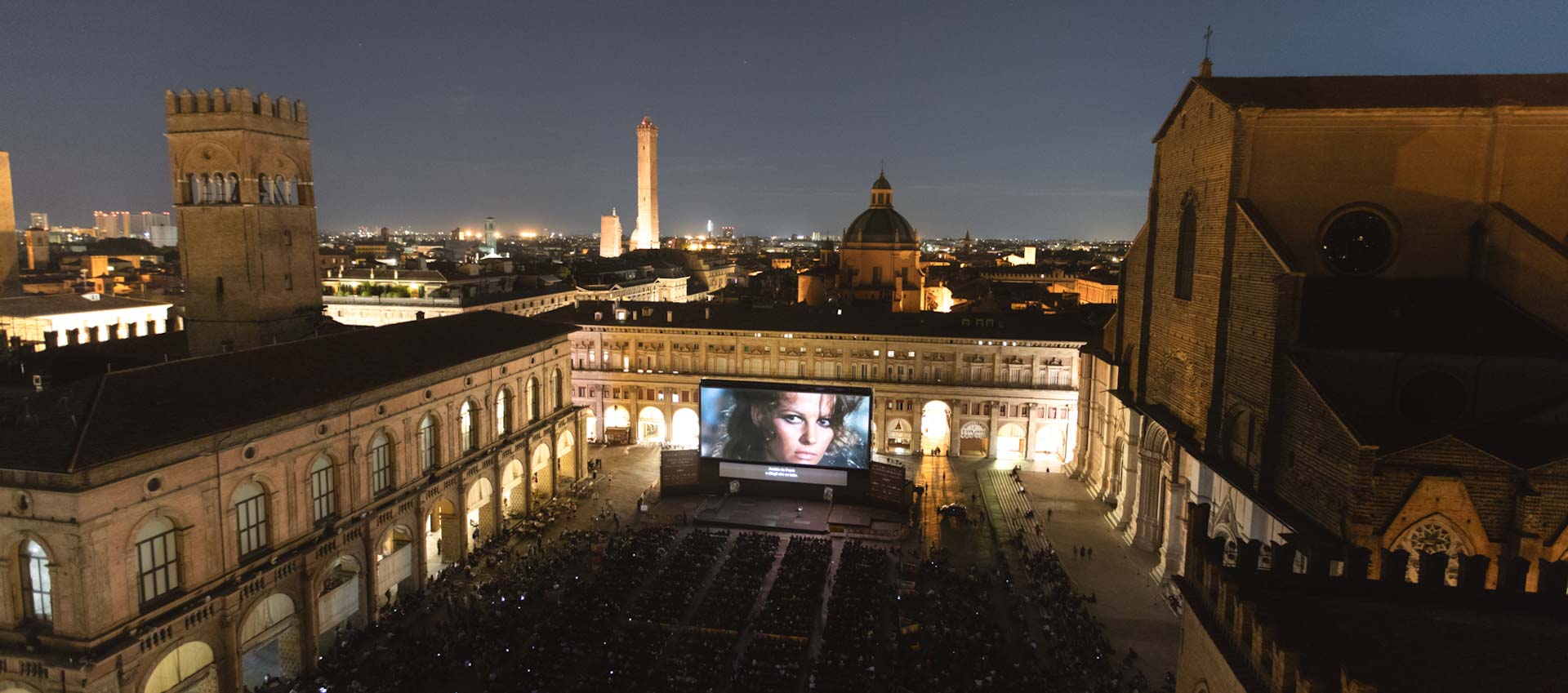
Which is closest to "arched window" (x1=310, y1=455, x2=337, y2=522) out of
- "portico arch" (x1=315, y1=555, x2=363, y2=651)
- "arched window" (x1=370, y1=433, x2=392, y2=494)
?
"portico arch" (x1=315, y1=555, x2=363, y2=651)

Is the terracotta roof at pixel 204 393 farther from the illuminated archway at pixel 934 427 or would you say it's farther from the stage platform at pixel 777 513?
the illuminated archway at pixel 934 427

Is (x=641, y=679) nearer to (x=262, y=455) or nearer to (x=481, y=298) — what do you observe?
(x=262, y=455)

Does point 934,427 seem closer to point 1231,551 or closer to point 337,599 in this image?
point 1231,551

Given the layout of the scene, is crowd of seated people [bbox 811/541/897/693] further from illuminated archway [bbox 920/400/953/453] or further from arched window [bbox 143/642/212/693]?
illuminated archway [bbox 920/400/953/453]

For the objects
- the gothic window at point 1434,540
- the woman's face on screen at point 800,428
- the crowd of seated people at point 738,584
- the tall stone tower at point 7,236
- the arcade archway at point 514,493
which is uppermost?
the tall stone tower at point 7,236

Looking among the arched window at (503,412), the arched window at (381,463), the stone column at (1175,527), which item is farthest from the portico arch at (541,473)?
the stone column at (1175,527)

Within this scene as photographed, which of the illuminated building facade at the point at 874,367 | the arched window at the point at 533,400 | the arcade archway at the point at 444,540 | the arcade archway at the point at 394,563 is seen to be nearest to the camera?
the arcade archway at the point at 394,563
